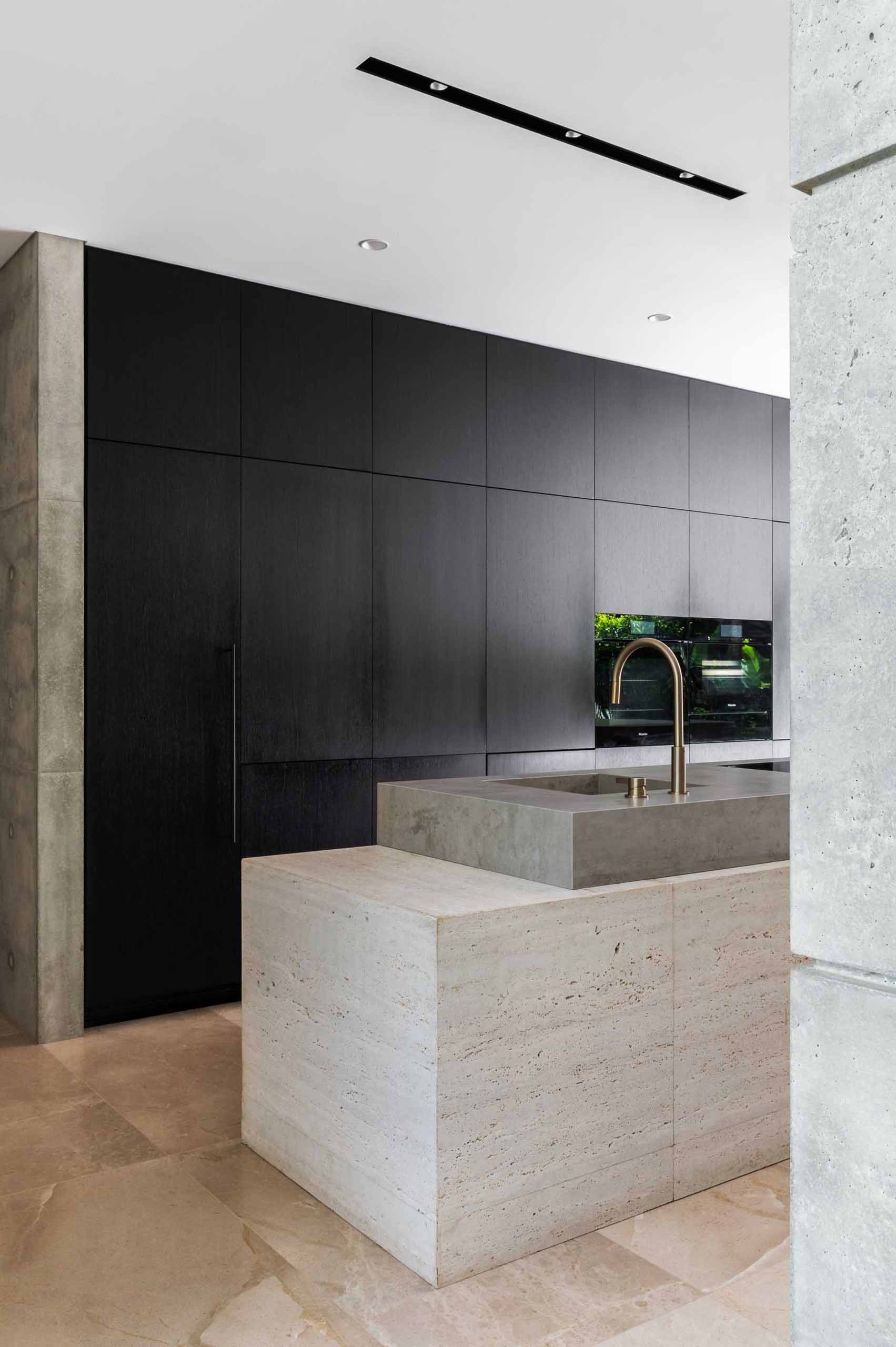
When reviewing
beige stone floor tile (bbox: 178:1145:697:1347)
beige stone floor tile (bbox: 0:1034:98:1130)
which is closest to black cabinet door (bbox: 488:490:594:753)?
beige stone floor tile (bbox: 0:1034:98:1130)

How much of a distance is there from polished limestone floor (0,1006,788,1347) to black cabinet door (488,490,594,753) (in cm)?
236

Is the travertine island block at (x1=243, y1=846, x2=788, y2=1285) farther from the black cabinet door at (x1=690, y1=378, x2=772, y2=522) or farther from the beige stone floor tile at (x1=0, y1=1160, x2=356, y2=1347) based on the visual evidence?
the black cabinet door at (x1=690, y1=378, x2=772, y2=522)

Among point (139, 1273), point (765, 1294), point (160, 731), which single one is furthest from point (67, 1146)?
point (765, 1294)

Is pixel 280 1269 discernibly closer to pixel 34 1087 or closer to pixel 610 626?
pixel 34 1087

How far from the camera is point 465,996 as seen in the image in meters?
2.06

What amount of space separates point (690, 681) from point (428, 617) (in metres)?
1.61

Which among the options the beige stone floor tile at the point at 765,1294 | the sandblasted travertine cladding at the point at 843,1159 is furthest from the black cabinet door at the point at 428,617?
the sandblasted travertine cladding at the point at 843,1159

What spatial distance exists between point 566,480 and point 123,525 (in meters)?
2.07

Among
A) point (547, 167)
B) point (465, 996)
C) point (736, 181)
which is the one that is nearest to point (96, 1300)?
point (465, 996)

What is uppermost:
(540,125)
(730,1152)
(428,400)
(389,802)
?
(540,125)

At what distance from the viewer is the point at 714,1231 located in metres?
2.23

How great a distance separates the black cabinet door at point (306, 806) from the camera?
403 cm

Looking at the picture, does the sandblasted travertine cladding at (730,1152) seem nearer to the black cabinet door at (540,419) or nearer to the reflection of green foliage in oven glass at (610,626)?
the reflection of green foliage in oven glass at (610,626)

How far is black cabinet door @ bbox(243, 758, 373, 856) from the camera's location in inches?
159
